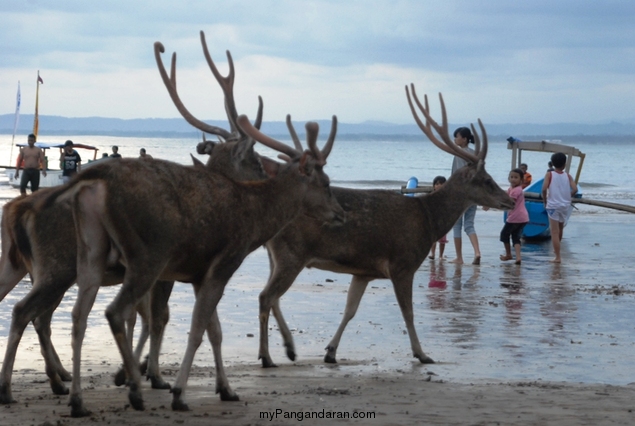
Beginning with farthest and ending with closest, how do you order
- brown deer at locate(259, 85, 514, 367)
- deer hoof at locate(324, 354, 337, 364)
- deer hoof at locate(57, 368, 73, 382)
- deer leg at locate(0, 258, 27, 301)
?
1. brown deer at locate(259, 85, 514, 367)
2. deer hoof at locate(324, 354, 337, 364)
3. deer hoof at locate(57, 368, 73, 382)
4. deer leg at locate(0, 258, 27, 301)

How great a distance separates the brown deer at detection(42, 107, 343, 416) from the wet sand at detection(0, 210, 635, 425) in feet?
1.80

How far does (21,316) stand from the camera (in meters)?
6.94

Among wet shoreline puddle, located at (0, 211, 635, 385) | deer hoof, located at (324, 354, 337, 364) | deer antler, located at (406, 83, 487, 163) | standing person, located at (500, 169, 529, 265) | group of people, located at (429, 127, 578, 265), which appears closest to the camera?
wet shoreline puddle, located at (0, 211, 635, 385)

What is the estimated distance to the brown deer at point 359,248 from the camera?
30.5 ft

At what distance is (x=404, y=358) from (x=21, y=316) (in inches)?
143

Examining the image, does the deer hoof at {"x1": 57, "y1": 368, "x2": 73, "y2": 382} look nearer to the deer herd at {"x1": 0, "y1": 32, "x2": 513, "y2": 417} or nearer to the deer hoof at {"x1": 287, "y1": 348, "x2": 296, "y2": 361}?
the deer herd at {"x1": 0, "y1": 32, "x2": 513, "y2": 417}

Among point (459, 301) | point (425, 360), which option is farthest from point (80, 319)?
point (459, 301)

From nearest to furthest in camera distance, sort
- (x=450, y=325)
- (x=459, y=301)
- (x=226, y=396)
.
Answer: (x=226, y=396) → (x=450, y=325) → (x=459, y=301)

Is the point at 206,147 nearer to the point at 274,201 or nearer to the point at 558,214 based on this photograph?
the point at 274,201

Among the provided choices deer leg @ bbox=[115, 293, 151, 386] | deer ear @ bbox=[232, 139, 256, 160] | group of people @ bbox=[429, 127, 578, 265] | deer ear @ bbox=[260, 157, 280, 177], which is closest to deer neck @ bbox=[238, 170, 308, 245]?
deer ear @ bbox=[260, 157, 280, 177]

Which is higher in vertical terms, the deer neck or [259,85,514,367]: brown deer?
the deer neck

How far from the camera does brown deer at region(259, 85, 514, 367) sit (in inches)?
365

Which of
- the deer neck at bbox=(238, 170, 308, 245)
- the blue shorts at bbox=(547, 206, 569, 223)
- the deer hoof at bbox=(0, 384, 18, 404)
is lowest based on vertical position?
the deer hoof at bbox=(0, 384, 18, 404)

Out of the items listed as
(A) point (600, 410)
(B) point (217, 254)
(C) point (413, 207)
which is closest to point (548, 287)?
(C) point (413, 207)
